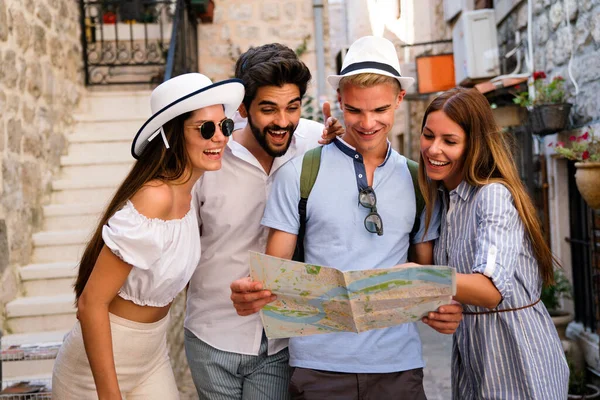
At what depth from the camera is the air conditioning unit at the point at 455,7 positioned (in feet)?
30.1

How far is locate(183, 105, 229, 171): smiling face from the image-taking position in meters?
2.46

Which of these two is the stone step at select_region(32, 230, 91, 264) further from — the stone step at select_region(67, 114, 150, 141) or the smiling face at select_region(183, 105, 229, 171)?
the smiling face at select_region(183, 105, 229, 171)

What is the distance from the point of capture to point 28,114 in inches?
225

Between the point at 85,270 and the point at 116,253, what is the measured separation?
26 centimetres

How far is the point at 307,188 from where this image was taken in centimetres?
252

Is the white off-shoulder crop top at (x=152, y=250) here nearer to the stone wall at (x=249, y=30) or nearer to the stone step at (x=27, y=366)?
the stone step at (x=27, y=366)

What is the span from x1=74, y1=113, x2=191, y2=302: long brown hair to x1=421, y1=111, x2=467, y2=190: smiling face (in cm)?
80

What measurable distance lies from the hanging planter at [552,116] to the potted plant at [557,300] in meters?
1.16

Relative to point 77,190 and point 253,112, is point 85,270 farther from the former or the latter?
point 77,190

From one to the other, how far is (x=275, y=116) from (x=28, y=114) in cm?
368

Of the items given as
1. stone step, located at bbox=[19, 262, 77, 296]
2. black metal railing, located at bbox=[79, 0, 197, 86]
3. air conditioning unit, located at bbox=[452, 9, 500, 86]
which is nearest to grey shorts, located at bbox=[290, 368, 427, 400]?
stone step, located at bbox=[19, 262, 77, 296]

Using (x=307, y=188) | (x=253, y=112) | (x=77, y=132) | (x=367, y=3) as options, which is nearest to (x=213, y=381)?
(x=307, y=188)

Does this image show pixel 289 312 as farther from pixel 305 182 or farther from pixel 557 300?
pixel 557 300

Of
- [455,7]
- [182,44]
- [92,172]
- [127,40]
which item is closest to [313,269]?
[92,172]
